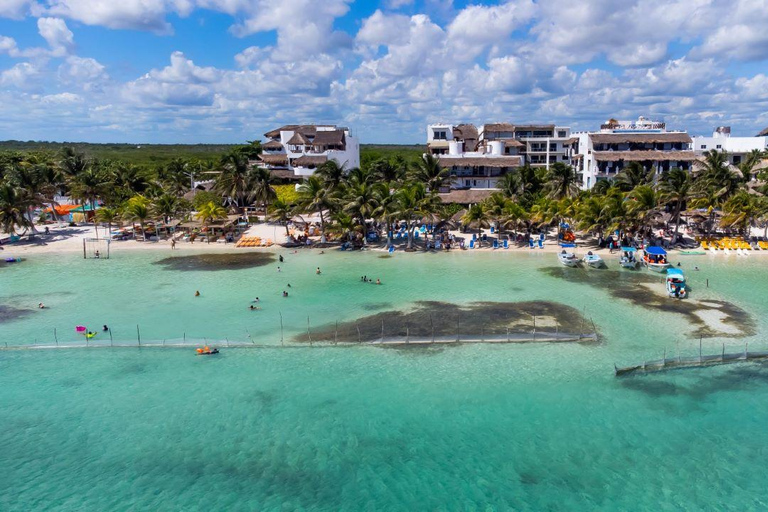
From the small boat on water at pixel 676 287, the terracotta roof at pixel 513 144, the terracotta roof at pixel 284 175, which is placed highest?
the terracotta roof at pixel 513 144

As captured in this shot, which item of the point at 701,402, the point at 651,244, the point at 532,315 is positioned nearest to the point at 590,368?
the point at 701,402

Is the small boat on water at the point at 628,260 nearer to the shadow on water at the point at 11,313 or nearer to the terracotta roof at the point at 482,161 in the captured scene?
the terracotta roof at the point at 482,161

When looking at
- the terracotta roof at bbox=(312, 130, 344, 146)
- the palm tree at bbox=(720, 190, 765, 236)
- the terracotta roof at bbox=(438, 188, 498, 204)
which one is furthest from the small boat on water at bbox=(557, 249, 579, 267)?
the terracotta roof at bbox=(312, 130, 344, 146)

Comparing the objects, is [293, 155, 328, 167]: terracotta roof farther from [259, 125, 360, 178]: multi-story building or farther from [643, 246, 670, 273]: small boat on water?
[643, 246, 670, 273]: small boat on water

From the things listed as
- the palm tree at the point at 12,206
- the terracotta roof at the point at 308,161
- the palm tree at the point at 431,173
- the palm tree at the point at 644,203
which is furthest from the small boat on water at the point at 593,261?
the palm tree at the point at 12,206

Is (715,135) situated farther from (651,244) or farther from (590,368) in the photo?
(590,368)

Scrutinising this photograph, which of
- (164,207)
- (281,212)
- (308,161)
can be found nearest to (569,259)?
(281,212)
